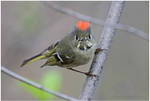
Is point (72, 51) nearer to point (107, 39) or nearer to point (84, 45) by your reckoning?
point (84, 45)

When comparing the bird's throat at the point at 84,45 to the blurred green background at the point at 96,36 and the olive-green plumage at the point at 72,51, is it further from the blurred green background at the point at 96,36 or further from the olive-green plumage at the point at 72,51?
the blurred green background at the point at 96,36

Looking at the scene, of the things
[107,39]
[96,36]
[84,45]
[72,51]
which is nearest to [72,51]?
[72,51]

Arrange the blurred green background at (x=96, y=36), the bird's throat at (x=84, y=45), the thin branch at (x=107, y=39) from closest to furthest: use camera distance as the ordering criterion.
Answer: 1. the thin branch at (x=107, y=39)
2. the bird's throat at (x=84, y=45)
3. the blurred green background at (x=96, y=36)

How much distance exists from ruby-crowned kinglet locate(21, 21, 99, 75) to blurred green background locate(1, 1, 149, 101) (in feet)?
1.43

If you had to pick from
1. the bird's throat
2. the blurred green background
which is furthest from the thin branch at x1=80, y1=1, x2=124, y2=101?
the blurred green background

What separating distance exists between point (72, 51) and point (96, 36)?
1.06m

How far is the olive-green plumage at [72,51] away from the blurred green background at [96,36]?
0.44 meters

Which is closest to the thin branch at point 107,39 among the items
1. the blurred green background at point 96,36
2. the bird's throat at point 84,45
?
the bird's throat at point 84,45

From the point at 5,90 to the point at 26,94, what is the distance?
445 millimetres

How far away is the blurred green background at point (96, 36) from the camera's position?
3436 millimetres

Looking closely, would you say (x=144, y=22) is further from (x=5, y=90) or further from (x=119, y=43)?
(x=5, y=90)

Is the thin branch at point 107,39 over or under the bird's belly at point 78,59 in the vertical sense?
over

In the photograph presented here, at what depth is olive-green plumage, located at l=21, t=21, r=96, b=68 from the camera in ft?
8.57

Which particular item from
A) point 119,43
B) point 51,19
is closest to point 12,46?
point 51,19
